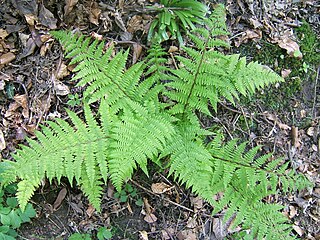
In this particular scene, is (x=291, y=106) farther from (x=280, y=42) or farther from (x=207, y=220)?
(x=207, y=220)

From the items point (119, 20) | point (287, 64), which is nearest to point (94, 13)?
point (119, 20)

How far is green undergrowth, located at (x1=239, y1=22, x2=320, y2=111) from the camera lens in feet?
14.2

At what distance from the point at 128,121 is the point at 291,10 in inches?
103

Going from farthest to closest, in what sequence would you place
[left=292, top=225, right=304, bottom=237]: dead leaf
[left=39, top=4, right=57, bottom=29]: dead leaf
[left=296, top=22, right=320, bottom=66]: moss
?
1. [left=296, top=22, right=320, bottom=66]: moss
2. [left=292, top=225, right=304, bottom=237]: dead leaf
3. [left=39, top=4, right=57, bottom=29]: dead leaf

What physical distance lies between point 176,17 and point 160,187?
174 centimetres

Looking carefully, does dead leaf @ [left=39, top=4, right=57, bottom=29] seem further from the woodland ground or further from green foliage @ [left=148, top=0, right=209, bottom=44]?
green foliage @ [left=148, top=0, right=209, bottom=44]

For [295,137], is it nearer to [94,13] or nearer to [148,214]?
[148,214]

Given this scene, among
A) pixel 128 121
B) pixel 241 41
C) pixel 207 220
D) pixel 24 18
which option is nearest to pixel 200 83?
pixel 128 121

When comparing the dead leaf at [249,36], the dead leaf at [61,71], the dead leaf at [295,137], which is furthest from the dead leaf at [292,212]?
the dead leaf at [61,71]

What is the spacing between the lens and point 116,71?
348 cm

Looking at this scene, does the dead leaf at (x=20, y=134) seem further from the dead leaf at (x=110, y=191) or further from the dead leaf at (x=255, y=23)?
the dead leaf at (x=255, y=23)

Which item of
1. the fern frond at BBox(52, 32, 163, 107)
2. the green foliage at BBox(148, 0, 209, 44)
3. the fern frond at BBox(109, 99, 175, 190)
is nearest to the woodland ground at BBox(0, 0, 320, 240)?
the green foliage at BBox(148, 0, 209, 44)

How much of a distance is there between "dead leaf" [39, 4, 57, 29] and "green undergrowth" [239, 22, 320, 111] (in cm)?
203

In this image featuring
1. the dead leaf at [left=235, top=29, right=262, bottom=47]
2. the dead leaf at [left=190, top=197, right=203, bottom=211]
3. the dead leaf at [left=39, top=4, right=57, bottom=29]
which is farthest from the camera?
the dead leaf at [left=235, top=29, right=262, bottom=47]
